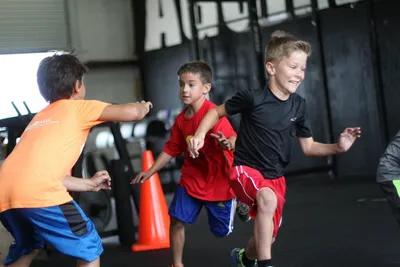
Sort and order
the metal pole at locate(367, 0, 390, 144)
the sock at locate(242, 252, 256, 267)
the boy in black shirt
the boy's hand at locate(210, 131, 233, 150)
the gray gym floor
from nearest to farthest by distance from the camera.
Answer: the boy in black shirt < the boy's hand at locate(210, 131, 233, 150) < the sock at locate(242, 252, 256, 267) < the gray gym floor < the metal pole at locate(367, 0, 390, 144)

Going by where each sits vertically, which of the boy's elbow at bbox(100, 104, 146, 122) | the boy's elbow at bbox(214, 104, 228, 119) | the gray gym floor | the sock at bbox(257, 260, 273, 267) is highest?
the boy's elbow at bbox(100, 104, 146, 122)

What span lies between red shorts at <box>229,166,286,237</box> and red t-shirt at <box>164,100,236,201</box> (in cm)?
49

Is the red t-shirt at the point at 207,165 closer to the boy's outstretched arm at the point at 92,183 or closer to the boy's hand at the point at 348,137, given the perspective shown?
the boy's hand at the point at 348,137

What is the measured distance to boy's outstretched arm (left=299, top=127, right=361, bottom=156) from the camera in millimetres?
3686

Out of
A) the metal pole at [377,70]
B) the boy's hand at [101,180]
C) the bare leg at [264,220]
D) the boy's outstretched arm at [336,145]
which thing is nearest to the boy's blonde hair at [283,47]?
the boy's outstretched arm at [336,145]

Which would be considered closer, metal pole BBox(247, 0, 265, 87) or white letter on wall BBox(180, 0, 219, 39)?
metal pole BBox(247, 0, 265, 87)

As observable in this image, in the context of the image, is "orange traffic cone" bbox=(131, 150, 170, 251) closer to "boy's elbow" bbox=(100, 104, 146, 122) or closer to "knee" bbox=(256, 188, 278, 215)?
"knee" bbox=(256, 188, 278, 215)

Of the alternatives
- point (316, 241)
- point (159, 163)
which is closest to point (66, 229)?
point (159, 163)

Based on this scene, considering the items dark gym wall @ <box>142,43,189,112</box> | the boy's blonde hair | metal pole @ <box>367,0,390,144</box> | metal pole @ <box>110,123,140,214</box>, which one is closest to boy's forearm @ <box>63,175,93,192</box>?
the boy's blonde hair

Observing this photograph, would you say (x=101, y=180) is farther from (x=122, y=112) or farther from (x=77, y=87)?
(x=77, y=87)

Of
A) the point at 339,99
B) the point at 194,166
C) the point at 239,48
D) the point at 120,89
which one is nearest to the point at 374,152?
the point at 339,99

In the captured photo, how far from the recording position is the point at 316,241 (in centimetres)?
505

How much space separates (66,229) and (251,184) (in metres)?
0.97

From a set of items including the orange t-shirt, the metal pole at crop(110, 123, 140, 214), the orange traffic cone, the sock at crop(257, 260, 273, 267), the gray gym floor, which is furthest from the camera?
the metal pole at crop(110, 123, 140, 214)
